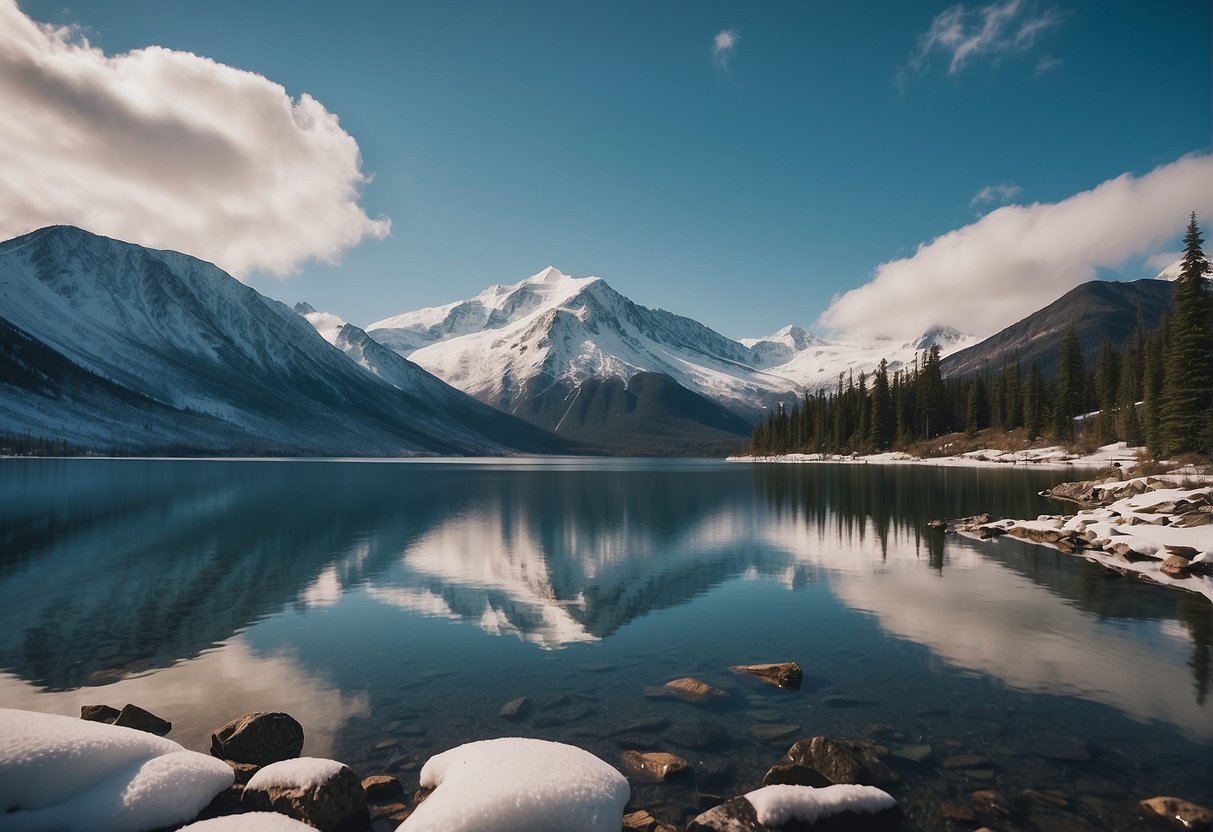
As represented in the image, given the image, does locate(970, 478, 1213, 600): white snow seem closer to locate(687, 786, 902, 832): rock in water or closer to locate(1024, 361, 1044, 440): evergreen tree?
locate(687, 786, 902, 832): rock in water

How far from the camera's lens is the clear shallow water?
13.2 meters

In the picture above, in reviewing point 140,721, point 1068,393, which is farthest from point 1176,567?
point 1068,393

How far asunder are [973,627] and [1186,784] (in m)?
10.1

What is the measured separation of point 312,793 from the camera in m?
10.3

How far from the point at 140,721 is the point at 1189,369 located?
86654 millimetres

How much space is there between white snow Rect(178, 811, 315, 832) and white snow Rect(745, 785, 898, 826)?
22.5 ft

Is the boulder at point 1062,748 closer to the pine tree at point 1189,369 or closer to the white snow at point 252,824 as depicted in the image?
the white snow at point 252,824

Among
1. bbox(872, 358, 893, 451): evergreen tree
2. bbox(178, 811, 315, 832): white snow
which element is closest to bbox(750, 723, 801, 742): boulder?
bbox(178, 811, 315, 832): white snow

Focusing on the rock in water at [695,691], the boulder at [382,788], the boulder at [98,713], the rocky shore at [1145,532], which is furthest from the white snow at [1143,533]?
the boulder at [98,713]

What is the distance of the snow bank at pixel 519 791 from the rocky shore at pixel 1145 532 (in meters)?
27.0

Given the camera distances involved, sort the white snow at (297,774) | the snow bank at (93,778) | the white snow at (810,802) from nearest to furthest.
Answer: the snow bank at (93,778), the white snow at (810,802), the white snow at (297,774)

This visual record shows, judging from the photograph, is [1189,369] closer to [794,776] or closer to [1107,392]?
[1107,392]

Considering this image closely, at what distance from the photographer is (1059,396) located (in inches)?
4843

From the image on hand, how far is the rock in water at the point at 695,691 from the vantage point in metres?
15.6
